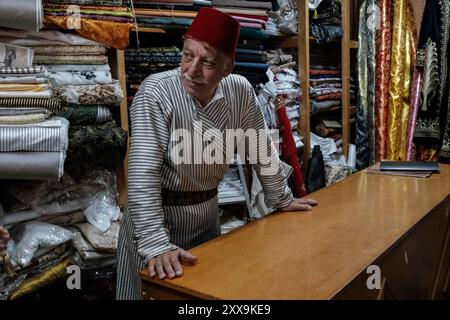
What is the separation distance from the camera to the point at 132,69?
2.15 m

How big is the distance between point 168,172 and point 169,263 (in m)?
0.35

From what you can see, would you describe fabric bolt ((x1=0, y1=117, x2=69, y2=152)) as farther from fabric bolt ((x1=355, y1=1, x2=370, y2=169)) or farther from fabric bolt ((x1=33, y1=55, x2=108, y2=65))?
fabric bolt ((x1=355, y1=1, x2=370, y2=169))

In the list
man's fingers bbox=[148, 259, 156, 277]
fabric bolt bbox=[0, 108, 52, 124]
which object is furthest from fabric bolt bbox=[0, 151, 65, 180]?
man's fingers bbox=[148, 259, 156, 277]

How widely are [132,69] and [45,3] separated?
538mm

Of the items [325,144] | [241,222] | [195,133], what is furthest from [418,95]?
[195,133]

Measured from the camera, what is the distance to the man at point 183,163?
1.21m

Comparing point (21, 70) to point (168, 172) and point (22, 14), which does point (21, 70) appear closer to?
point (22, 14)

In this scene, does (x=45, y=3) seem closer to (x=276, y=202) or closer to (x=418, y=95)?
(x=276, y=202)

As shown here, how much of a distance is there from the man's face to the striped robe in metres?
0.04

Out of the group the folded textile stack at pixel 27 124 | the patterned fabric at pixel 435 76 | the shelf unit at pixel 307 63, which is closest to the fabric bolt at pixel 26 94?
the folded textile stack at pixel 27 124

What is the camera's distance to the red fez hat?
4.11ft

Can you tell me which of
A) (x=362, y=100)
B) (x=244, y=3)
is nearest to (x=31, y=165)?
(x=244, y=3)

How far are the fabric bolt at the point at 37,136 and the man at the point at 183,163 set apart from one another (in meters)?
0.38

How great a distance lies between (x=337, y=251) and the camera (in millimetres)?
1179
